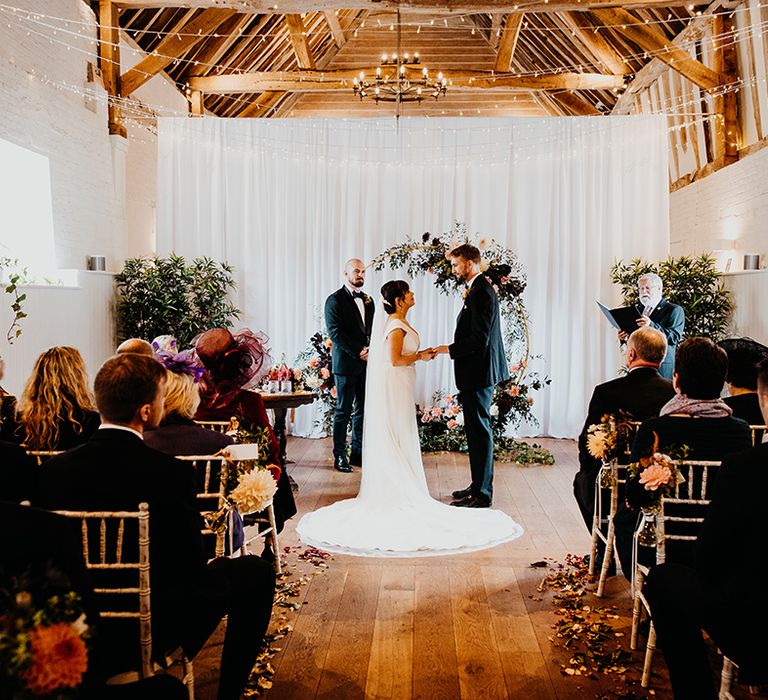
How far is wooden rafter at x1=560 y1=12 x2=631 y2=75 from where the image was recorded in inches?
398

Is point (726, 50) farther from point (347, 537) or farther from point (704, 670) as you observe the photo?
point (704, 670)

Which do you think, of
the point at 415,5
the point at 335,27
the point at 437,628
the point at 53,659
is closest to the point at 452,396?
the point at 415,5

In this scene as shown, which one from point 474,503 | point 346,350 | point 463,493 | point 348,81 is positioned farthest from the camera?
point 348,81

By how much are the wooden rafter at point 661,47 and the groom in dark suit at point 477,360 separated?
4.13m

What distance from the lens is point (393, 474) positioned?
17.7 feet

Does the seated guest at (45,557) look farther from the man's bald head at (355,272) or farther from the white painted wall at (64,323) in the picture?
the man's bald head at (355,272)

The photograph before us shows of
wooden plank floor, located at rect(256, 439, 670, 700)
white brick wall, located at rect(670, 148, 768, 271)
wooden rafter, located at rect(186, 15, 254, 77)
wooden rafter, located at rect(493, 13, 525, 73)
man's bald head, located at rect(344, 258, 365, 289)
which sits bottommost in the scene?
wooden plank floor, located at rect(256, 439, 670, 700)

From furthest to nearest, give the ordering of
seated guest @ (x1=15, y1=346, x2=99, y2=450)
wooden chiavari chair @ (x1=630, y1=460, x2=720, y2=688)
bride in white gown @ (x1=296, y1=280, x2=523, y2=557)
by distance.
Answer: bride in white gown @ (x1=296, y1=280, x2=523, y2=557), seated guest @ (x1=15, y1=346, x2=99, y2=450), wooden chiavari chair @ (x1=630, y1=460, x2=720, y2=688)

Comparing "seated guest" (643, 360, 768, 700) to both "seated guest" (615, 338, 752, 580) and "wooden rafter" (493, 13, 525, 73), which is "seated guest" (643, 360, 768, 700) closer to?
"seated guest" (615, 338, 752, 580)

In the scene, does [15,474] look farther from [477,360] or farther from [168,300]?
[168,300]

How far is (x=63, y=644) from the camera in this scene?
1.29 m

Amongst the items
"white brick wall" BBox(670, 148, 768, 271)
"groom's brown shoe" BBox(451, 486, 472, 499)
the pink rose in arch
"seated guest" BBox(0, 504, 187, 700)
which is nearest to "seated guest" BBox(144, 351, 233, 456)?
"seated guest" BBox(0, 504, 187, 700)

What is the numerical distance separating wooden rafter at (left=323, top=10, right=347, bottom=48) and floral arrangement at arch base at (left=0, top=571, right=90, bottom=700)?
378 inches

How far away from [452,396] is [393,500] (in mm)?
2664
